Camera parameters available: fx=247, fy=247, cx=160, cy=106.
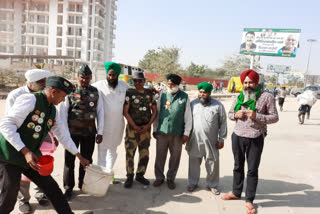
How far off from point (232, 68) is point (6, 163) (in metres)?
57.1

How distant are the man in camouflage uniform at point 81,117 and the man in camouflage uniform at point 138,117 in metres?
0.50

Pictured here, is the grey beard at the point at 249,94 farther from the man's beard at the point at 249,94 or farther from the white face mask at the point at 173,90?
the white face mask at the point at 173,90

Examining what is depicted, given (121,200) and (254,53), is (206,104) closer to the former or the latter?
(121,200)

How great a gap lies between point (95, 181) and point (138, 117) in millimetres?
1227

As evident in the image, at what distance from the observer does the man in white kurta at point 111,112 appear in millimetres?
3764

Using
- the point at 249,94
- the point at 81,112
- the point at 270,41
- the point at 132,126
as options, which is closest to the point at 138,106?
the point at 132,126

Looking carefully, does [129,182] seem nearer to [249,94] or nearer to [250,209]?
[250,209]

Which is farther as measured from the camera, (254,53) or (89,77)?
(254,53)

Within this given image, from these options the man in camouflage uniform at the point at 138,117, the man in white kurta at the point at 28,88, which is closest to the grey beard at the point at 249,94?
the man in camouflage uniform at the point at 138,117

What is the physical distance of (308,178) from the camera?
4723 mm

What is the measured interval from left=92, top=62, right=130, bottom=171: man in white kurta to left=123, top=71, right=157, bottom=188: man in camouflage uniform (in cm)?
12

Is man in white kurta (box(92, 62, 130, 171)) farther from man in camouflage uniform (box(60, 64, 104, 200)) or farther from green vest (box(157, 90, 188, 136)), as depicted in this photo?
green vest (box(157, 90, 188, 136))

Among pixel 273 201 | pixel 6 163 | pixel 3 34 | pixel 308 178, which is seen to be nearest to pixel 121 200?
pixel 6 163

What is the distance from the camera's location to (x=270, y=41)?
27891mm
